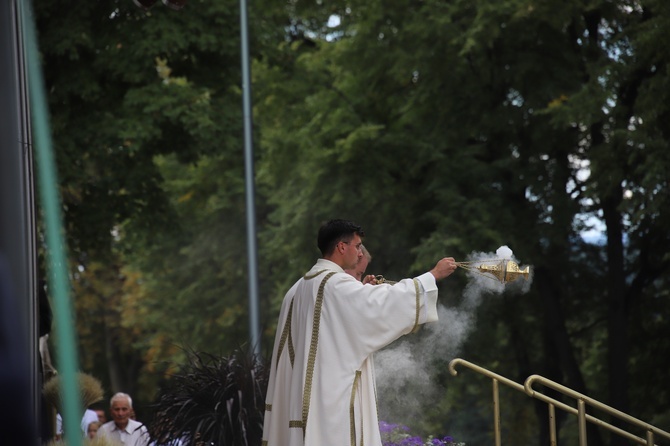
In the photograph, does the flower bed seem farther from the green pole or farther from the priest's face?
the green pole

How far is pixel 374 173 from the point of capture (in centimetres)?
2111

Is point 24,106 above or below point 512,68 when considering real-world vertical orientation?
below

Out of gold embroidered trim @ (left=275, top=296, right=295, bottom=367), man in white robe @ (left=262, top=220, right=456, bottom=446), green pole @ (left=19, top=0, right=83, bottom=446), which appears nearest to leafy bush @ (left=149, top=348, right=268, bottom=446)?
gold embroidered trim @ (left=275, top=296, right=295, bottom=367)

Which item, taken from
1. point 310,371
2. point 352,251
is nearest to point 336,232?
point 352,251

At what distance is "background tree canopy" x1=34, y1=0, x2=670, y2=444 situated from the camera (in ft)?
59.4

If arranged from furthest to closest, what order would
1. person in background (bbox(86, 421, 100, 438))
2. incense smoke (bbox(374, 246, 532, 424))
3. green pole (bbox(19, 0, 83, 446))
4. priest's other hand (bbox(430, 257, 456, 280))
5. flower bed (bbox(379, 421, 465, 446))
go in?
1. person in background (bbox(86, 421, 100, 438))
2. flower bed (bbox(379, 421, 465, 446))
3. incense smoke (bbox(374, 246, 532, 424))
4. priest's other hand (bbox(430, 257, 456, 280))
5. green pole (bbox(19, 0, 83, 446))

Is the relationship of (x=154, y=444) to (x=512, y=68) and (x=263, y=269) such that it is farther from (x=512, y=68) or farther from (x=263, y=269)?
(x=263, y=269)

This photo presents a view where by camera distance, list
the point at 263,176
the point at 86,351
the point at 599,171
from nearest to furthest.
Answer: the point at 599,171 < the point at 263,176 < the point at 86,351

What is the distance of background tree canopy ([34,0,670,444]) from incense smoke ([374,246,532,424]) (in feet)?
1.22

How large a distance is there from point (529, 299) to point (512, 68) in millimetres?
4475

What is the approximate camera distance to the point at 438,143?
20.4m

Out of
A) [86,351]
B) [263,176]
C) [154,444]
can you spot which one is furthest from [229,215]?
[154,444]

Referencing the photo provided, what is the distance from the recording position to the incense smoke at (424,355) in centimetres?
844

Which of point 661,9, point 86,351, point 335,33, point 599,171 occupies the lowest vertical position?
point 86,351
